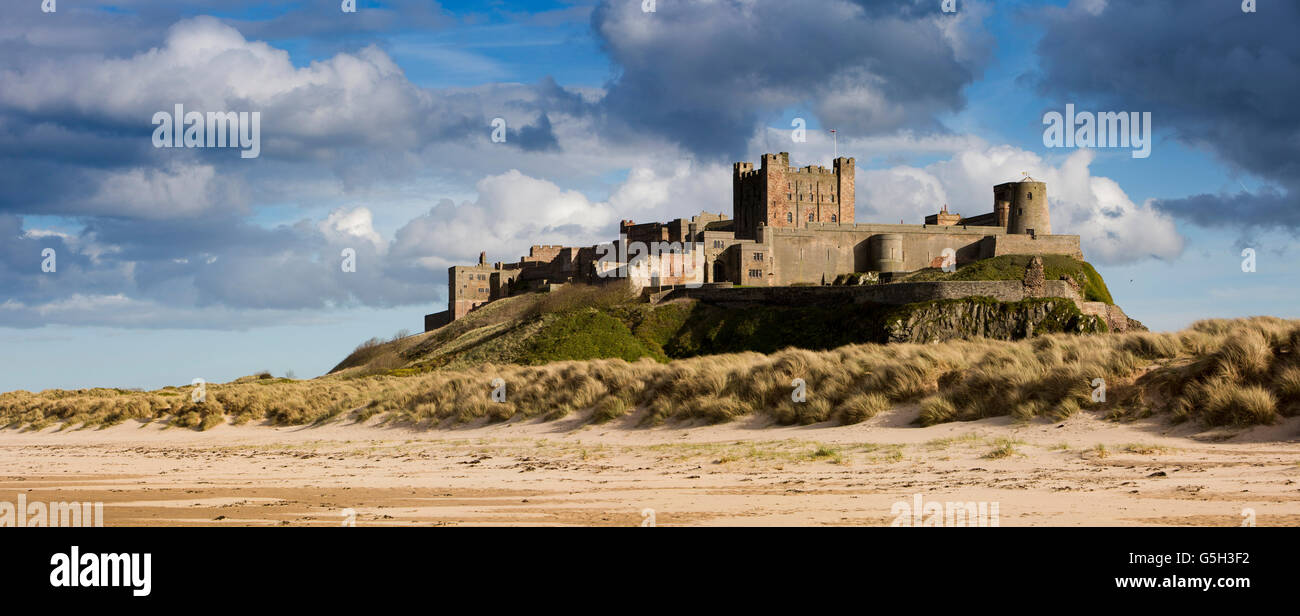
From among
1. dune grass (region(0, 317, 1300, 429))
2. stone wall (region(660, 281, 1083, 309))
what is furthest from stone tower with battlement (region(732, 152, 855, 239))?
dune grass (region(0, 317, 1300, 429))

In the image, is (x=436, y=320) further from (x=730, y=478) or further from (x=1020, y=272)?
(x=730, y=478)

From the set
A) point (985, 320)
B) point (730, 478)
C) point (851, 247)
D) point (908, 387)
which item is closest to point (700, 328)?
point (985, 320)

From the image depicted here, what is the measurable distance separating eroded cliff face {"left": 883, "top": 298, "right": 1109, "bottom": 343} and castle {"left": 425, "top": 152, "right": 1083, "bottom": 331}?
18529mm

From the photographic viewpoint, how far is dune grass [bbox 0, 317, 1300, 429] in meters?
15.5

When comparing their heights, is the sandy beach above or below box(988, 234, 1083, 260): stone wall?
below

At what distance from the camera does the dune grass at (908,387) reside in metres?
15.5

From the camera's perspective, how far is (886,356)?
22.2 metres

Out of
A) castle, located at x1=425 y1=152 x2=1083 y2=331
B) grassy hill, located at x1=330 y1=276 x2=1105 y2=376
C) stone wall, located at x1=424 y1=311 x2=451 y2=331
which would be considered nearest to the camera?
grassy hill, located at x1=330 y1=276 x2=1105 y2=376

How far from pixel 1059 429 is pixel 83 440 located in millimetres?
26342

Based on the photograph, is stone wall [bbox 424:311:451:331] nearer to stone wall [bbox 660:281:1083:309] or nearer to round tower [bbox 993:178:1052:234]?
stone wall [bbox 660:281:1083:309]

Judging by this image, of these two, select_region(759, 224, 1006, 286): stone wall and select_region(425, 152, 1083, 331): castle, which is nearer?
select_region(425, 152, 1083, 331): castle
